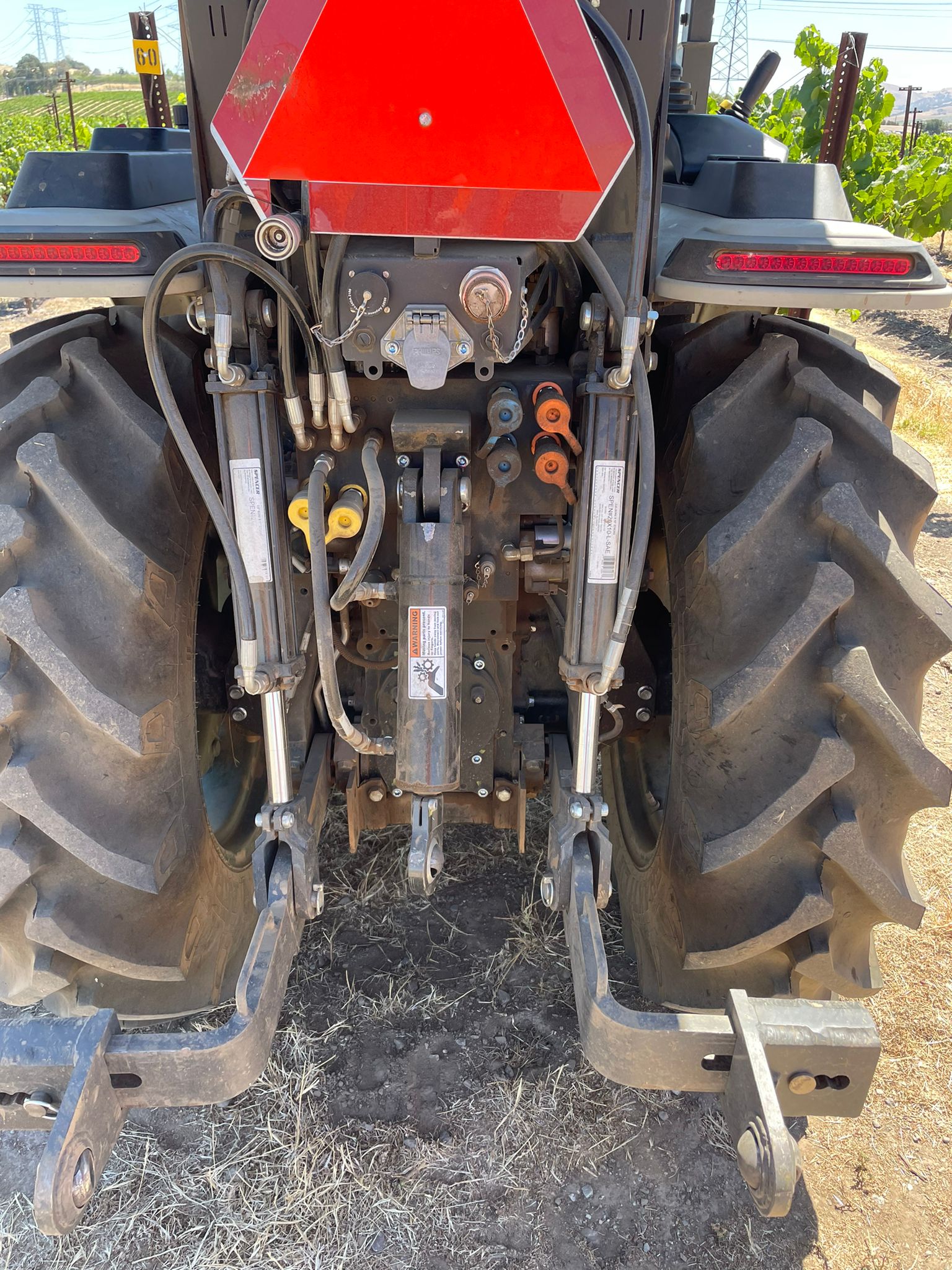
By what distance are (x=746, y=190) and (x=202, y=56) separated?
111cm

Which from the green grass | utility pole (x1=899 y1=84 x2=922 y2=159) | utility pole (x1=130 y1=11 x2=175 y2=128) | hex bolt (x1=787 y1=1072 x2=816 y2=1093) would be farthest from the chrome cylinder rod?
the green grass

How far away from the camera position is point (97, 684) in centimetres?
165

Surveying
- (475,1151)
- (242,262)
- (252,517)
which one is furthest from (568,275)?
(475,1151)

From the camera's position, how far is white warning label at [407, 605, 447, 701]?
5.85 ft

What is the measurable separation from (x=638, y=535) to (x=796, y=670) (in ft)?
1.21

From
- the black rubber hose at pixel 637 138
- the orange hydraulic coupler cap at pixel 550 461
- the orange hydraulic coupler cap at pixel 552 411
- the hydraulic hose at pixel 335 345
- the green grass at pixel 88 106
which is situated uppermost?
the black rubber hose at pixel 637 138

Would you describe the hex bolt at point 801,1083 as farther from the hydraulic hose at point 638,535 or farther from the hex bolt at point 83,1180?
the hex bolt at point 83,1180

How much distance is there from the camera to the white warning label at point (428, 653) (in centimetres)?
178

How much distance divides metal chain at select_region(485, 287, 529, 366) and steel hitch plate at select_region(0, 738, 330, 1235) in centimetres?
114

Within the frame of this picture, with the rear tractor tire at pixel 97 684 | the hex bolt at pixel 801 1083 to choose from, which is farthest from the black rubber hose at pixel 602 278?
the hex bolt at pixel 801 1083

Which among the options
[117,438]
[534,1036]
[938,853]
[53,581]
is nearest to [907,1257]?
[534,1036]

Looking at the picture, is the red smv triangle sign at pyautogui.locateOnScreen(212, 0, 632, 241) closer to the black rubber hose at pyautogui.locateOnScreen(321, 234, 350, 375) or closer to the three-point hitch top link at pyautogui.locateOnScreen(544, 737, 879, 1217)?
the black rubber hose at pyautogui.locateOnScreen(321, 234, 350, 375)

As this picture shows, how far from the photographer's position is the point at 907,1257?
1.90m

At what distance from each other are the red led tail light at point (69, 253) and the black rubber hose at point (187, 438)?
86 mm
